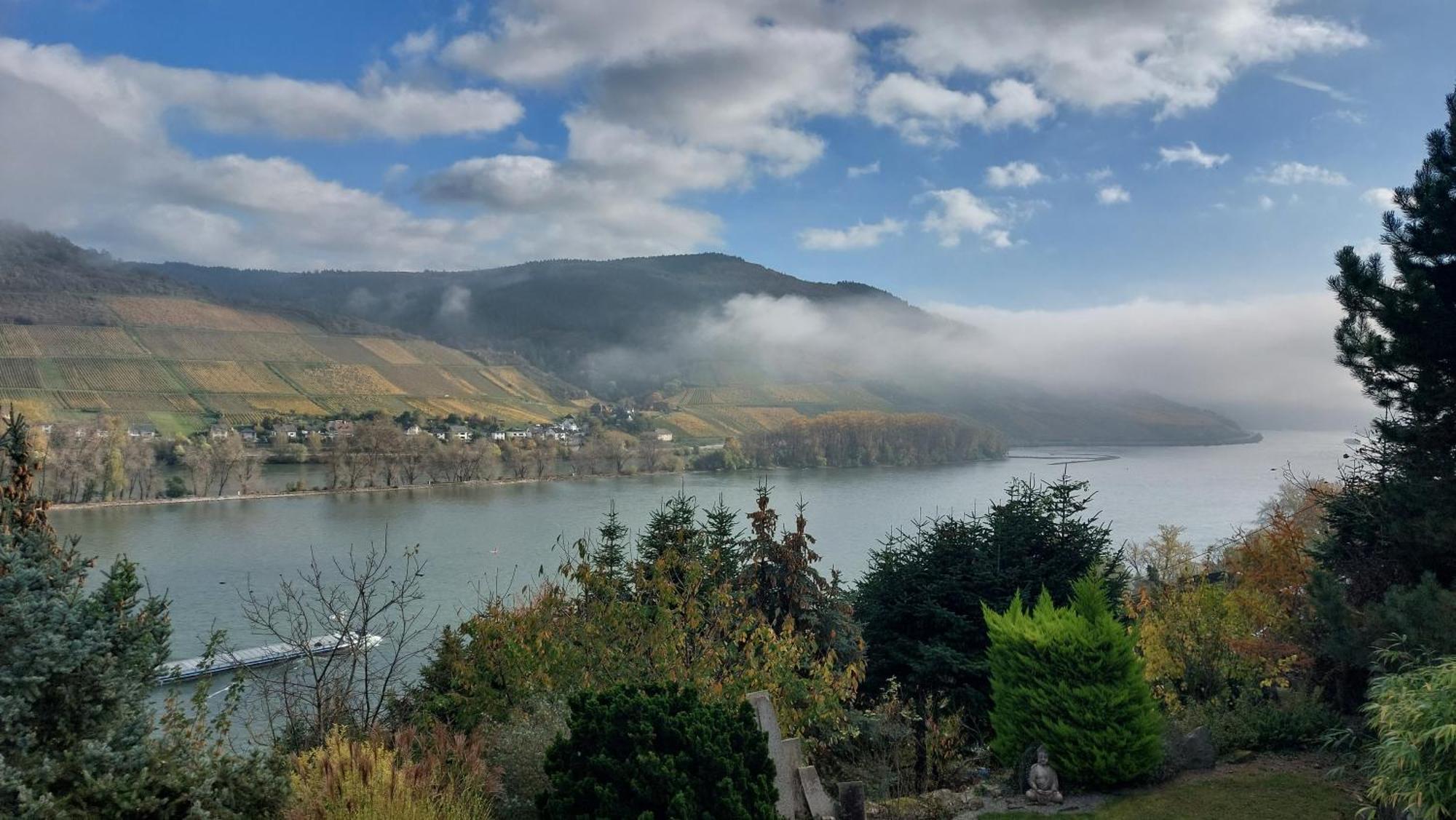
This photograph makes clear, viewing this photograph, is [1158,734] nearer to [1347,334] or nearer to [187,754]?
[1347,334]

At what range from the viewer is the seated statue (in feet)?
25.3

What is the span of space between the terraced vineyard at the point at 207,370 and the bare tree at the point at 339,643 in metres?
57.9

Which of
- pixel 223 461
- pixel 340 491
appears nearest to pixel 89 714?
pixel 340 491

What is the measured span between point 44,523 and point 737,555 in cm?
938

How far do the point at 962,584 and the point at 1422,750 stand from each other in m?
8.01

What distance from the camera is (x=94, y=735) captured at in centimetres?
421

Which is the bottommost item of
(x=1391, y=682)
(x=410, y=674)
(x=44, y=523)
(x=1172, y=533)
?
(x=410, y=674)

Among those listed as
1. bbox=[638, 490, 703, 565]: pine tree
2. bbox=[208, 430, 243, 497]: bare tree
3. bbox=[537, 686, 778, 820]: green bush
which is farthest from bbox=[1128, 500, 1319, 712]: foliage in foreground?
bbox=[208, 430, 243, 497]: bare tree

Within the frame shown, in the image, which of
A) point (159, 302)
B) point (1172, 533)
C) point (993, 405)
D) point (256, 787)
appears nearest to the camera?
point (256, 787)

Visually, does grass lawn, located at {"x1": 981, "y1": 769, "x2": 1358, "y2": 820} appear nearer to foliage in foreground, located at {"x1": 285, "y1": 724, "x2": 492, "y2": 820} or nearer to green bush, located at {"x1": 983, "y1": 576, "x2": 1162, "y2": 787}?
green bush, located at {"x1": 983, "y1": 576, "x2": 1162, "y2": 787}

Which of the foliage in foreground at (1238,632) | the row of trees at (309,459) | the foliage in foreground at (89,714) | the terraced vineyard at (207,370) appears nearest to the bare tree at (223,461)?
the row of trees at (309,459)

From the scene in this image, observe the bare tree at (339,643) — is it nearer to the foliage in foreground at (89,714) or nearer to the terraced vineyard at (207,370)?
the foliage in foreground at (89,714)

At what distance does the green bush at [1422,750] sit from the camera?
5.42 m

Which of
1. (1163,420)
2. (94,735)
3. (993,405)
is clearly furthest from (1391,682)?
(1163,420)
